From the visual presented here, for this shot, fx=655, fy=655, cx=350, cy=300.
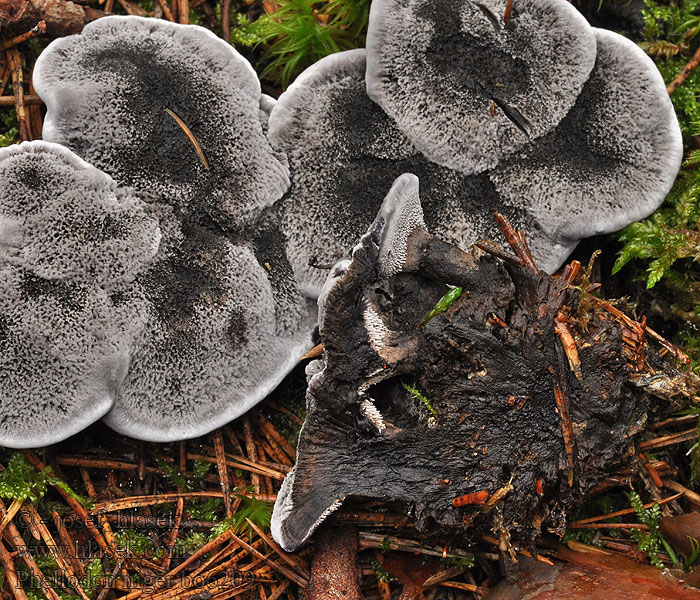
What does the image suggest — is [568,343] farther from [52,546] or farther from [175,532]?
[52,546]

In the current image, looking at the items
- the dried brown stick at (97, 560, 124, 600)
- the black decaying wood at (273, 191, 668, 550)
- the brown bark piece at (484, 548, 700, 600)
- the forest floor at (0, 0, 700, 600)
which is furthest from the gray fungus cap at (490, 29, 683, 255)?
the dried brown stick at (97, 560, 124, 600)

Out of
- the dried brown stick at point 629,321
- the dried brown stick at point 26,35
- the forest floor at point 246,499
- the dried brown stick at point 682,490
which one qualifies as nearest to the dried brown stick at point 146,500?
the forest floor at point 246,499

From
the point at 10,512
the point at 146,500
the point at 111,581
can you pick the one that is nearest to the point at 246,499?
the point at 146,500

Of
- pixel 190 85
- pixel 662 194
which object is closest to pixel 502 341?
pixel 662 194

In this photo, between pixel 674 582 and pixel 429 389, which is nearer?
pixel 429 389

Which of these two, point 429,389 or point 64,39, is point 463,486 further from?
point 64,39

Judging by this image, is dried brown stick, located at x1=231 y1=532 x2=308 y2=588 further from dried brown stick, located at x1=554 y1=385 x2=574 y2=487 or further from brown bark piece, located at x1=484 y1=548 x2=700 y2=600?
dried brown stick, located at x1=554 y1=385 x2=574 y2=487

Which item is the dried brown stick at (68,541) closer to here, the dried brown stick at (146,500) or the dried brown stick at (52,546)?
the dried brown stick at (52,546)

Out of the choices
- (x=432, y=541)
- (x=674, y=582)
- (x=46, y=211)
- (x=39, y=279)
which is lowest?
(x=432, y=541)
